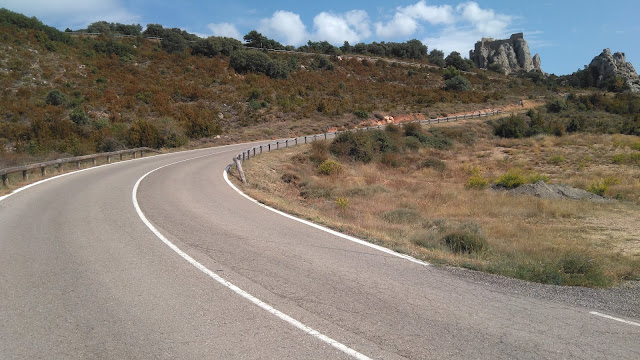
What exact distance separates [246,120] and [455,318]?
43.0 m

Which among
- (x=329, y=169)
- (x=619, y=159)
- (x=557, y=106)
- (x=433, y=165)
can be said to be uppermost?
(x=557, y=106)

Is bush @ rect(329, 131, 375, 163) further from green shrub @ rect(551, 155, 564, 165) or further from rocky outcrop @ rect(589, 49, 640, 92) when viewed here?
rocky outcrop @ rect(589, 49, 640, 92)

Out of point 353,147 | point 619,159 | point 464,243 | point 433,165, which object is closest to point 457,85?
point 619,159

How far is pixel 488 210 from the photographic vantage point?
15336mm

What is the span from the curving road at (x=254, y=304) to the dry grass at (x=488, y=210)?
1694mm

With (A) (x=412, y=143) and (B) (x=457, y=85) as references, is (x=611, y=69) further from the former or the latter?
(A) (x=412, y=143)

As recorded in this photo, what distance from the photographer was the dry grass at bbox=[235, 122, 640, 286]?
8.02 m

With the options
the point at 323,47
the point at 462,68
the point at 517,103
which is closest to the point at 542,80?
the point at 462,68

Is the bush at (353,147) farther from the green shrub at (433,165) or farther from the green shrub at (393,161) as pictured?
the green shrub at (433,165)

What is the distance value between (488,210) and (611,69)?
93.1m

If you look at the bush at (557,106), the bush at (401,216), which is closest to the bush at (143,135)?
the bush at (401,216)

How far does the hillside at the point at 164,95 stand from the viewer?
1291 inches

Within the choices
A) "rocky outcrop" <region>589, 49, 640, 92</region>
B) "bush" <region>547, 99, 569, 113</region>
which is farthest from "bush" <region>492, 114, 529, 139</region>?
"rocky outcrop" <region>589, 49, 640, 92</region>

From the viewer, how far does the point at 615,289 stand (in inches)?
260
